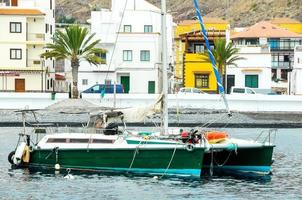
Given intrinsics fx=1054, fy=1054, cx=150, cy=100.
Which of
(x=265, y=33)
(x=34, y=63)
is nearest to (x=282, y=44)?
(x=265, y=33)

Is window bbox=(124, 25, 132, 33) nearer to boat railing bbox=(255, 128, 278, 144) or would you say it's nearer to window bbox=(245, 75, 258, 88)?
window bbox=(245, 75, 258, 88)

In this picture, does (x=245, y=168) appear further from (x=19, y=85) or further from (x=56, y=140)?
(x=19, y=85)

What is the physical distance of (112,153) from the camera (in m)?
55.8

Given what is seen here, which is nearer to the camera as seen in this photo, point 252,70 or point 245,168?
point 245,168

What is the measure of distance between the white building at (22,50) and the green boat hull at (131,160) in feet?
196

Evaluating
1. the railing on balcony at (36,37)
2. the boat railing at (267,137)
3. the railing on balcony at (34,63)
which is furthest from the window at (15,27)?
the boat railing at (267,137)

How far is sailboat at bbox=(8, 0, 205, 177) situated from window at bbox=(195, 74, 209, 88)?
60940 mm

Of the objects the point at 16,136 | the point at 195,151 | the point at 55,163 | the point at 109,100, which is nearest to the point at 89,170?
the point at 55,163

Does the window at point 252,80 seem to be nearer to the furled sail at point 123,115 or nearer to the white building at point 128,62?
the white building at point 128,62

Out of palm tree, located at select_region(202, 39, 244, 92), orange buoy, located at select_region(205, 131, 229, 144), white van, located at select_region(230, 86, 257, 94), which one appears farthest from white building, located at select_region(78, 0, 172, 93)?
orange buoy, located at select_region(205, 131, 229, 144)

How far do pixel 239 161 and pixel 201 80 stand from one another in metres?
60.0

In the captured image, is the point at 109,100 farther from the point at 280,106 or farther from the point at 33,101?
the point at 280,106

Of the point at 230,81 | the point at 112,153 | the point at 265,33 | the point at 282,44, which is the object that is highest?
the point at 265,33

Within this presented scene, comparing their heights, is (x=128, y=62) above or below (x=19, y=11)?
below
